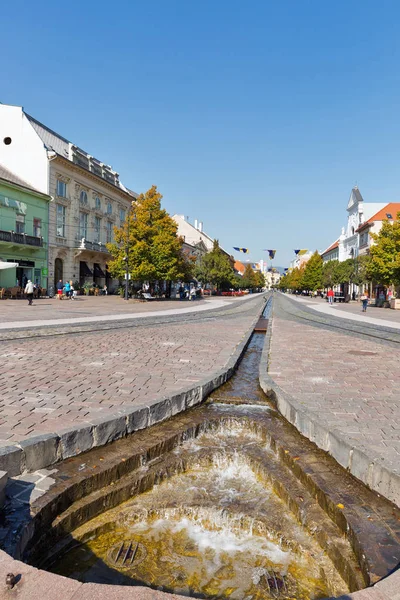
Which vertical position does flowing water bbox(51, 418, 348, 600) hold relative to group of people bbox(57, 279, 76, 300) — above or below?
below

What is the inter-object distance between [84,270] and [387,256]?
95.9 ft

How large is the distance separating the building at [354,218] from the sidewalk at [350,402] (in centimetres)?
6705

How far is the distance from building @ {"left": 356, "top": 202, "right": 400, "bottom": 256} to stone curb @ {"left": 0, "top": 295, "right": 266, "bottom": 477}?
2424 inches

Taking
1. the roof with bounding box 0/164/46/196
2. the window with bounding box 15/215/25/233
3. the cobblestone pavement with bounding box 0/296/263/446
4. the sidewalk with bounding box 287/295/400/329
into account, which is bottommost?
the sidewalk with bounding box 287/295/400/329

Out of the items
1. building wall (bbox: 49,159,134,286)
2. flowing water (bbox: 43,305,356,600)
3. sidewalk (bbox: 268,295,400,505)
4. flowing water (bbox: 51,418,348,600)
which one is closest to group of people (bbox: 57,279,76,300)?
building wall (bbox: 49,159,134,286)

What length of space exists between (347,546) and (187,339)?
8781 mm

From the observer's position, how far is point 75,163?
38875mm

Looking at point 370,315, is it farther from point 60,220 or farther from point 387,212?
point 387,212

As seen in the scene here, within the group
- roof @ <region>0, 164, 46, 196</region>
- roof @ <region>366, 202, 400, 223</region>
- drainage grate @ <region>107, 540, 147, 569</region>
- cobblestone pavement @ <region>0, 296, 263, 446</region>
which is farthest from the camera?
roof @ <region>366, 202, 400, 223</region>

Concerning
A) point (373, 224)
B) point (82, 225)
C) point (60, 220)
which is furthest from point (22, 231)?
point (373, 224)

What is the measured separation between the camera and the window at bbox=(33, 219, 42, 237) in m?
34.0

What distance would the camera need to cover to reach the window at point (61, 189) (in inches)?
1459

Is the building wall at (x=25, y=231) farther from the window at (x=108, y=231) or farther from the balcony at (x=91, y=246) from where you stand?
the window at (x=108, y=231)

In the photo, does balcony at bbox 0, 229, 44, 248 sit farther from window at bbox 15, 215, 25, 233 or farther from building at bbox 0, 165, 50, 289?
window at bbox 15, 215, 25, 233
